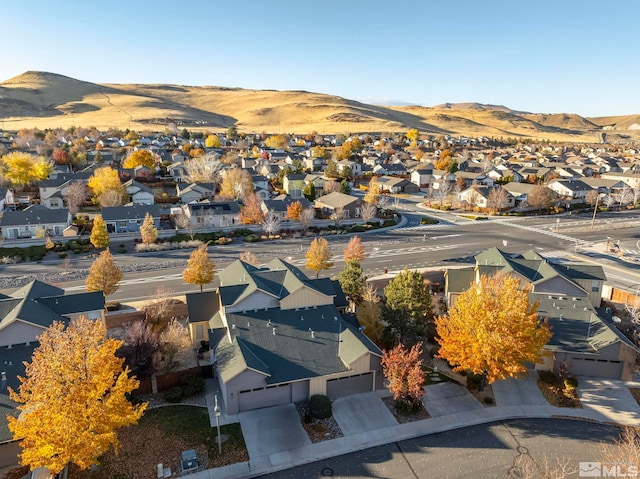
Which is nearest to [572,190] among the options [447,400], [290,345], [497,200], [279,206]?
[497,200]

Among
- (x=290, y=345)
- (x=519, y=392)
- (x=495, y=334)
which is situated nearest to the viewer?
(x=495, y=334)

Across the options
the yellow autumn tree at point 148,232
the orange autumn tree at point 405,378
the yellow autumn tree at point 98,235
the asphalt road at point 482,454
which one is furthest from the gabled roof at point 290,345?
the yellow autumn tree at point 98,235

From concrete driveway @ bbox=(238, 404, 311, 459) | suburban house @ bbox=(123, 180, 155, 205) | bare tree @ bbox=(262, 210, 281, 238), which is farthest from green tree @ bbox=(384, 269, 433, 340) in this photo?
suburban house @ bbox=(123, 180, 155, 205)

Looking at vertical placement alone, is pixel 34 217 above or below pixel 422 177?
below

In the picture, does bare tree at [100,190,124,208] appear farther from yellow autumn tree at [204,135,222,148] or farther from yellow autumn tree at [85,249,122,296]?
yellow autumn tree at [204,135,222,148]

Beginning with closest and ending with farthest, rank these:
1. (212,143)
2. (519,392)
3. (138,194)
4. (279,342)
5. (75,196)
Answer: (519,392)
(279,342)
(75,196)
(138,194)
(212,143)

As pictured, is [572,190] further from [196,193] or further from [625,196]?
[196,193]

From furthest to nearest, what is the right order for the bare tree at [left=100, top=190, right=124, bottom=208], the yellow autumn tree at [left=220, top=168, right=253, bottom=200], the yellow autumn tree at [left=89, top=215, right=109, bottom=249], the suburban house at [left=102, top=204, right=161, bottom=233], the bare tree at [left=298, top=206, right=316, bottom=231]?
the yellow autumn tree at [left=220, top=168, right=253, bottom=200], the bare tree at [left=100, top=190, right=124, bottom=208], the bare tree at [left=298, top=206, right=316, bottom=231], the suburban house at [left=102, top=204, right=161, bottom=233], the yellow autumn tree at [left=89, top=215, right=109, bottom=249]
